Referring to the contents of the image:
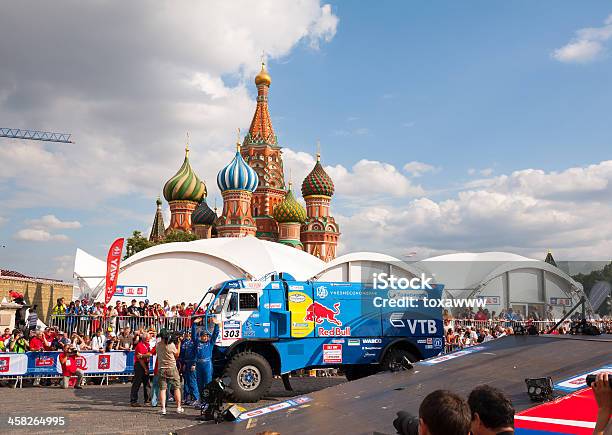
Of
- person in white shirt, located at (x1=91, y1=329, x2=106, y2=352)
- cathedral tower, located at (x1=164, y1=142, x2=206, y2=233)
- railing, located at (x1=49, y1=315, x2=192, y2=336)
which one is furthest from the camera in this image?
cathedral tower, located at (x1=164, y1=142, x2=206, y2=233)

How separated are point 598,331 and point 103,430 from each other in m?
7.91

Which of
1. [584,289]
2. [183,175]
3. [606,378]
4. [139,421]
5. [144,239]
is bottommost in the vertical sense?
[139,421]

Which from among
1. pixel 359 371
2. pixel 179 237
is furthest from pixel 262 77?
pixel 359 371

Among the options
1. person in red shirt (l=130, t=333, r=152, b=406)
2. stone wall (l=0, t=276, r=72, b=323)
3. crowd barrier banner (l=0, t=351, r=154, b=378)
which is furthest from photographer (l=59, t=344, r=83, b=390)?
stone wall (l=0, t=276, r=72, b=323)

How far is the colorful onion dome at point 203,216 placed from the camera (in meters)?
69.8

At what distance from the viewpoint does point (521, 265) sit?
28031 mm

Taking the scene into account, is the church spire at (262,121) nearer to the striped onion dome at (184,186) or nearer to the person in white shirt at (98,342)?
the striped onion dome at (184,186)

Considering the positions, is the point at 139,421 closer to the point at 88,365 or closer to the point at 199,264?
the point at 88,365

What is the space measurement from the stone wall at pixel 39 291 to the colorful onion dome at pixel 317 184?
35.3m

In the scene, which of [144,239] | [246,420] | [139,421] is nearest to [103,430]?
[139,421]

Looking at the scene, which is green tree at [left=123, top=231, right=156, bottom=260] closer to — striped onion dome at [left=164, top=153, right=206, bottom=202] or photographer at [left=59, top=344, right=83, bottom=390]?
striped onion dome at [left=164, top=153, right=206, bottom=202]

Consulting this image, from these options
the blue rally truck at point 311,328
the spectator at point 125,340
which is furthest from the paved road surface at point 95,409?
the spectator at point 125,340

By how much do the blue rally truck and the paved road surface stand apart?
96cm

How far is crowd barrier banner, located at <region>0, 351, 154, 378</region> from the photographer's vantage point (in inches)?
625
